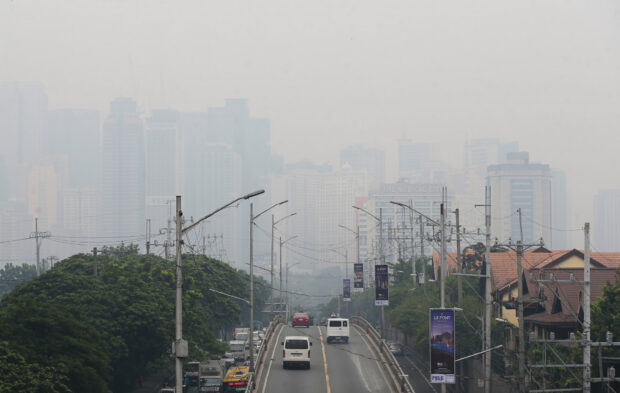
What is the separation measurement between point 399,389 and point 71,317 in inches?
726

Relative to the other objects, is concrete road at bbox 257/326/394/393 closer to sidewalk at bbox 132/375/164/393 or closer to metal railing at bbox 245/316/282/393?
metal railing at bbox 245/316/282/393

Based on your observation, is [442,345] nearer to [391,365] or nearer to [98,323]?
[391,365]

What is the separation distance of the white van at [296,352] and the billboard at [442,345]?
65.6 feet

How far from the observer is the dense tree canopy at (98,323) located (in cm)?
3872

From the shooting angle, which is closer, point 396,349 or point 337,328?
point 337,328

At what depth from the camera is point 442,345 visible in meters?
34.1

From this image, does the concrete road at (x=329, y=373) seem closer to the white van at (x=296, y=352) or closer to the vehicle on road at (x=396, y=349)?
the white van at (x=296, y=352)

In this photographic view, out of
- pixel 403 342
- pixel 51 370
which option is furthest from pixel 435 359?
pixel 403 342

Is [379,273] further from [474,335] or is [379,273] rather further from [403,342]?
[403,342]

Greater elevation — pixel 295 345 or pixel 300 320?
pixel 295 345

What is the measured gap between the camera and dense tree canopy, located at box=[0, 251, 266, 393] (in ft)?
127

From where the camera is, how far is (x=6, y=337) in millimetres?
38406

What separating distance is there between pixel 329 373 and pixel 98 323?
14.6 m

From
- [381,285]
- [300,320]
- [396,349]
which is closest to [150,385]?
[300,320]
